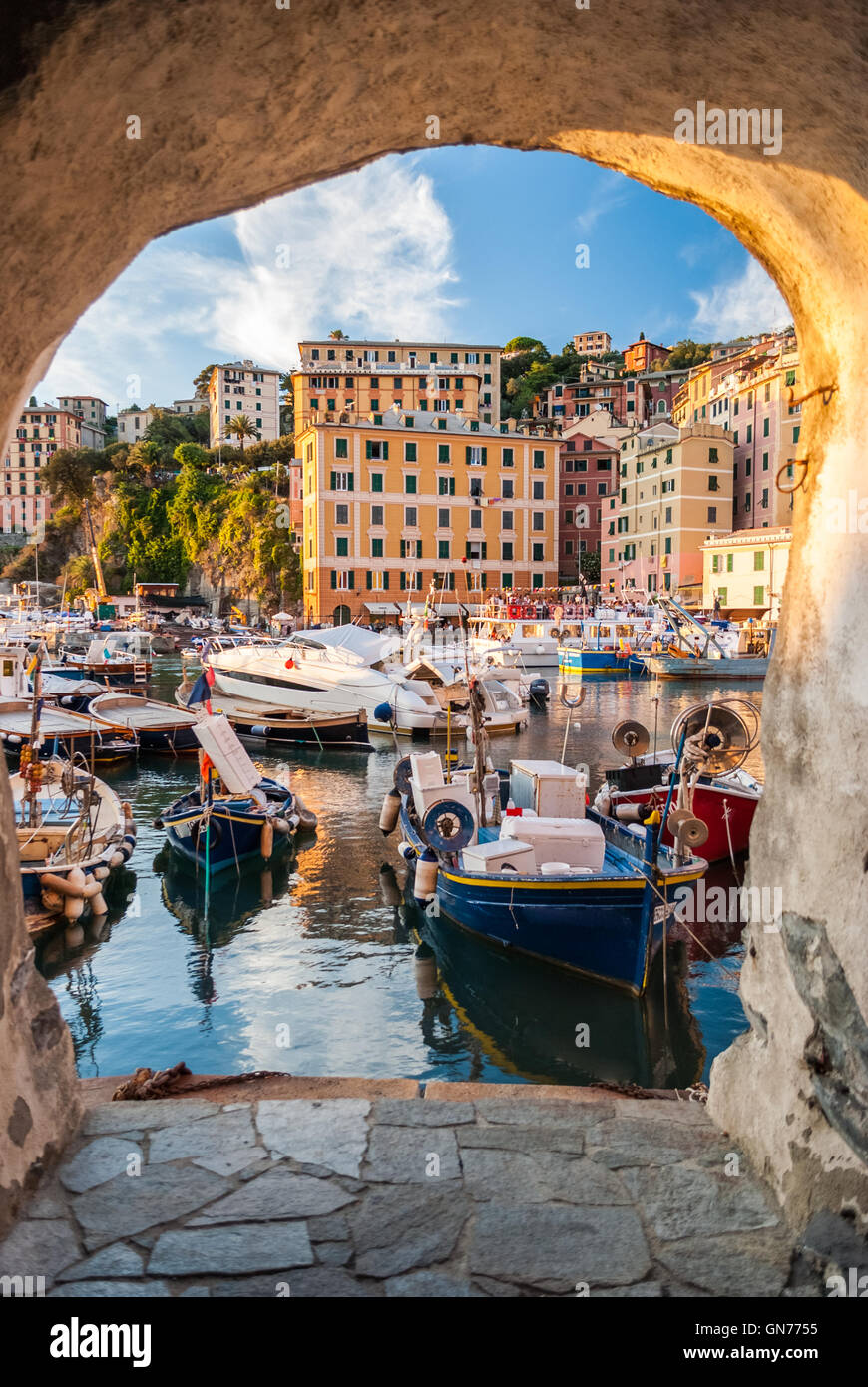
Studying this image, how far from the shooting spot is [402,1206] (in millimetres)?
3223

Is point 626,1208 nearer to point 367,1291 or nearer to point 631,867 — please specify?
point 367,1291

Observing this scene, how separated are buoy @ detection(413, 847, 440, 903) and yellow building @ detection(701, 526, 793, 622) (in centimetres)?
3766

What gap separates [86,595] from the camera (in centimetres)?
7725

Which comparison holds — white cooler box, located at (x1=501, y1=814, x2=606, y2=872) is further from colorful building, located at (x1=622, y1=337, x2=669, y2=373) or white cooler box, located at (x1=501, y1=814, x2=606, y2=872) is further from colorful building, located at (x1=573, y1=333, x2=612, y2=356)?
colorful building, located at (x1=573, y1=333, x2=612, y2=356)

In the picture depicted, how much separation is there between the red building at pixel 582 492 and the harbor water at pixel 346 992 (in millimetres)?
56831

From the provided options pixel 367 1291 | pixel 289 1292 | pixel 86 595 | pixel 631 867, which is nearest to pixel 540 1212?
pixel 367 1291

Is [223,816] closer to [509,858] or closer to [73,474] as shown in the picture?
[509,858]

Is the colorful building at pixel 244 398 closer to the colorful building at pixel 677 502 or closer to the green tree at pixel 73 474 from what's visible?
the green tree at pixel 73 474

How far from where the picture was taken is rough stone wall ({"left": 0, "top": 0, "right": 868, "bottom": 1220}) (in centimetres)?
262

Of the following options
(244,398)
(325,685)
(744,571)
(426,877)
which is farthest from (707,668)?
(244,398)

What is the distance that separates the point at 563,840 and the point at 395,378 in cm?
7205

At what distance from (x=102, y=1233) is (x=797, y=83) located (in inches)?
162

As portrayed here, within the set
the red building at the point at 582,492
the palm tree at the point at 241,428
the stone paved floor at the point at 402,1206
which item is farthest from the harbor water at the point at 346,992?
the palm tree at the point at 241,428
